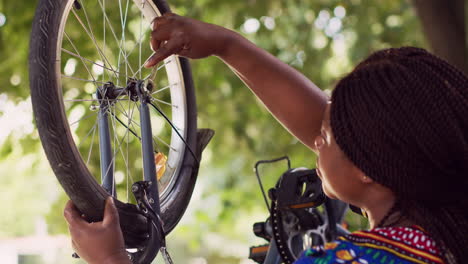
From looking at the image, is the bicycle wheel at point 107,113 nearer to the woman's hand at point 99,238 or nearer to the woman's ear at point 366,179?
the woman's hand at point 99,238

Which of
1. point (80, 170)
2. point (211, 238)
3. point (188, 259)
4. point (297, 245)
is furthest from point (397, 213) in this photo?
→ point (188, 259)

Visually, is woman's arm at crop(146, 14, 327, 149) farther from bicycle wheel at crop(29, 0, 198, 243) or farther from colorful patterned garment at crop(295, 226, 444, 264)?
colorful patterned garment at crop(295, 226, 444, 264)

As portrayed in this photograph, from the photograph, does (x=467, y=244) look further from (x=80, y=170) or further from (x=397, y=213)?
(x=80, y=170)

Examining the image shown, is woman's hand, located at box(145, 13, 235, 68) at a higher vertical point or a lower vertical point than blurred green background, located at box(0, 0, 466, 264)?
lower

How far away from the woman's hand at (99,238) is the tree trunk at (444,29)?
9.95ft

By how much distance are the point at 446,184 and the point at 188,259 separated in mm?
6285

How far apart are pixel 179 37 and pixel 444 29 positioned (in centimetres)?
292

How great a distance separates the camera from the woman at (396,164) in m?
1.05

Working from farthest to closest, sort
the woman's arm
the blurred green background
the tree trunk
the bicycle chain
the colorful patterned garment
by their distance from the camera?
1. the tree trunk
2. the blurred green background
3. the bicycle chain
4. the woman's arm
5. the colorful patterned garment

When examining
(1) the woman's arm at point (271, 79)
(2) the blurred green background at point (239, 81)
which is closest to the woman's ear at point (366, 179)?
(1) the woman's arm at point (271, 79)

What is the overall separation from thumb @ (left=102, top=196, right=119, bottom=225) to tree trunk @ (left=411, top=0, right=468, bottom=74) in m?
3.01

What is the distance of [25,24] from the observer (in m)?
3.51

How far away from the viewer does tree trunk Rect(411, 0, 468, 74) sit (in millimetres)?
3877

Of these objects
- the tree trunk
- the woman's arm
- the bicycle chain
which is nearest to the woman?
the woman's arm
